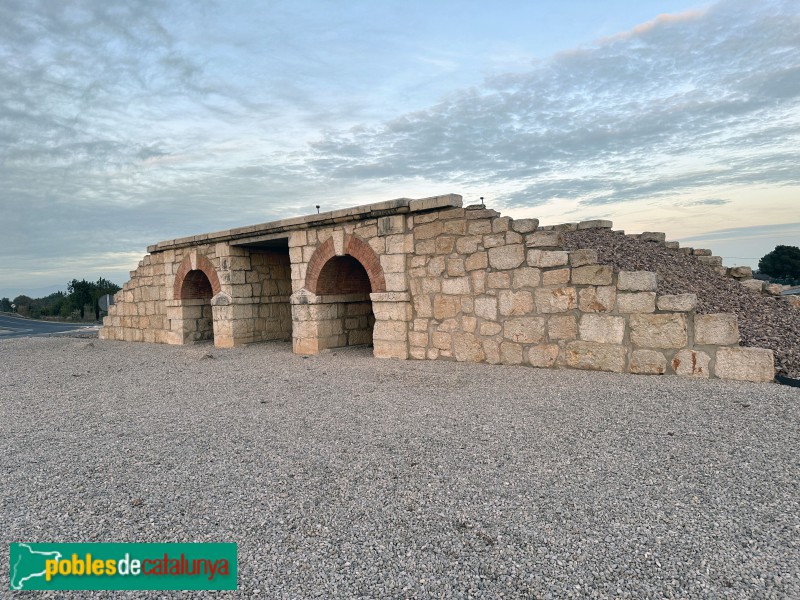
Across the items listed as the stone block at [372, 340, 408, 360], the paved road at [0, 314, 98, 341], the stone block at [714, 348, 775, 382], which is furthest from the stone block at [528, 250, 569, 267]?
the paved road at [0, 314, 98, 341]

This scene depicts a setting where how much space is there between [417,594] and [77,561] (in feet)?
6.46

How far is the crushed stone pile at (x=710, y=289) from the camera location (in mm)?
7173

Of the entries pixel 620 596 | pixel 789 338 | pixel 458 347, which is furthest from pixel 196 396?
pixel 789 338

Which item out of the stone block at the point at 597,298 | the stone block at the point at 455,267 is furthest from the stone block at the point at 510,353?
the stone block at the point at 455,267

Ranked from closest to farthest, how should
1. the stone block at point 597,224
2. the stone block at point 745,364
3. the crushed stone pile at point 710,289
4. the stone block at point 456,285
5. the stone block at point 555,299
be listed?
the stone block at point 745,364
the crushed stone pile at point 710,289
the stone block at point 555,299
the stone block at point 456,285
the stone block at point 597,224

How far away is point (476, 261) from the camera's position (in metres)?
8.26

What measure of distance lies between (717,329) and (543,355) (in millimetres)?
2241

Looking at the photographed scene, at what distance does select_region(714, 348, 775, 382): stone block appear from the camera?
6.07 metres

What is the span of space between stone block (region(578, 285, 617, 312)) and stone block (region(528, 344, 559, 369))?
0.75 m

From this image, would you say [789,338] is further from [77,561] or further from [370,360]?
[77,561]

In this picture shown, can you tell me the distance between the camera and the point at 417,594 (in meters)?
2.47

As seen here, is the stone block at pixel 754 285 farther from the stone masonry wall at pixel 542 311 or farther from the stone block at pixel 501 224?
the stone block at pixel 501 224

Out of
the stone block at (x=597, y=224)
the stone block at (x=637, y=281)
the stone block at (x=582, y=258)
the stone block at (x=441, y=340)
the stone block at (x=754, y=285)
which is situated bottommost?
the stone block at (x=441, y=340)

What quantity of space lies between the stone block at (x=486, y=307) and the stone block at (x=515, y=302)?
4.8 inches
